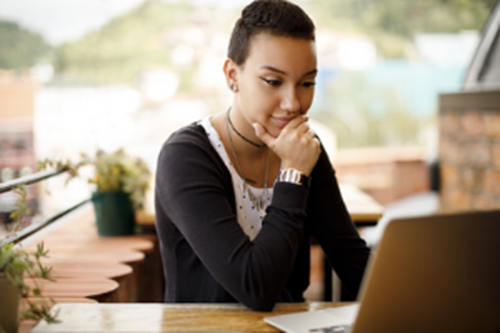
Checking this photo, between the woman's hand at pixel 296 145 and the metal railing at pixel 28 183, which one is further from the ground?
the woman's hand at pixel 296 145

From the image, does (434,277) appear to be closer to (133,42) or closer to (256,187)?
(256,187)

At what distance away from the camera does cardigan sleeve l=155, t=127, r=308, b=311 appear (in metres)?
1.17

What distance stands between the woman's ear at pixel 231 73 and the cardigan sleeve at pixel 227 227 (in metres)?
0.21

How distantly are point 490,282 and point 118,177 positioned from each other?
5.74ft

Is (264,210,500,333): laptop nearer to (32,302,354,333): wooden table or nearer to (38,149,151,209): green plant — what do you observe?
(32,302,354,333): wooden table

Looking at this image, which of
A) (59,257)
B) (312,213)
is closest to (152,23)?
(59,257)

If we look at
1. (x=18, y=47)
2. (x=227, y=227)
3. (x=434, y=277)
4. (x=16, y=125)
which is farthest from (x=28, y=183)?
(x=18, y=47)

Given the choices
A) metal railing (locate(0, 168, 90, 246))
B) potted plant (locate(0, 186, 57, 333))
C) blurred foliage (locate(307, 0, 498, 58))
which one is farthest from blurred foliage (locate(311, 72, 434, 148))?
potted plant (locate(0, 186, 57, 333))

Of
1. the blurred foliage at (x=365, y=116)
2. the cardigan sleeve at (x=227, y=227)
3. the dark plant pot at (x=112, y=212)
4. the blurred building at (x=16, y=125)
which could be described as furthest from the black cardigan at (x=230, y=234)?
the blurred foliage at (x=365, y=116)

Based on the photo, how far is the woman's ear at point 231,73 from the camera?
4.80 feet

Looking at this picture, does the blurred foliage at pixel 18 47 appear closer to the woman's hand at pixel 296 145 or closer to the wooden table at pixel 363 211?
the wooden table at pixel 363 211

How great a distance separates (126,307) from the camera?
1.16m

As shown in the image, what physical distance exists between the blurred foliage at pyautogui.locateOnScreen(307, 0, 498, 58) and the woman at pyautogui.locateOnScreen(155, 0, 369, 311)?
17.8 feet

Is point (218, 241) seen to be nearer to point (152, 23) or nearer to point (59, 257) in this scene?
point (59, 257)
